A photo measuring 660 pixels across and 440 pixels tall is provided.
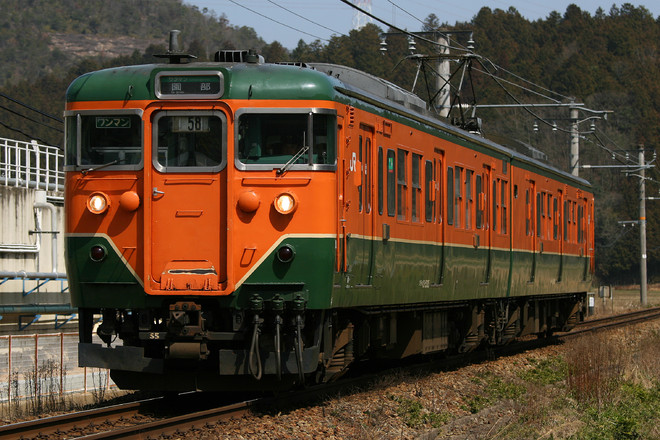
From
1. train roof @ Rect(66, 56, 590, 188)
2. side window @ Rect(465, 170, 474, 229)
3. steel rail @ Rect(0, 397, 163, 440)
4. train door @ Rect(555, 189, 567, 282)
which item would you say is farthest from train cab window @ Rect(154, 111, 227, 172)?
train door @ Rect(555, 189, 567, 282)

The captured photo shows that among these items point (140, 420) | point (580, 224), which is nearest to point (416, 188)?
point (140, 420)

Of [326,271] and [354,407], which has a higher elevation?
[326,271]

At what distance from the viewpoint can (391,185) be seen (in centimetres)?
1256

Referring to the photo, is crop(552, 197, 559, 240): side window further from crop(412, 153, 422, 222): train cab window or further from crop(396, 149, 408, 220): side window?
crop(396, 149, 408, 220): side window

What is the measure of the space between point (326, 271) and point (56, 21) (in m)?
192

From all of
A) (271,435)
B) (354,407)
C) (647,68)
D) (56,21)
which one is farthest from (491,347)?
(56,21)

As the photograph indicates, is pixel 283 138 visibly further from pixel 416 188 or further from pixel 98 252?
pixel 416 188

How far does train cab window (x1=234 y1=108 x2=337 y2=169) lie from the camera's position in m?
10.5

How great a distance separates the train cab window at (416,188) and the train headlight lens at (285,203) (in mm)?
3198

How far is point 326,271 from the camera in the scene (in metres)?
10.5

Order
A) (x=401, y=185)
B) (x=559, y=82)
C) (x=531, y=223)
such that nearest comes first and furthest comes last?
(x=401, y=185) → (x=531, y=223) → (x=559, y=82)

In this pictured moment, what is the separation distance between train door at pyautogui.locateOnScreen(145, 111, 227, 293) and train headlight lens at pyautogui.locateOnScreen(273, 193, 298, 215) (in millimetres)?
526

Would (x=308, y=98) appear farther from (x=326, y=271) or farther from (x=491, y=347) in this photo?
(x=491, y=347)

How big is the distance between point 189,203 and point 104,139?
1.13 m
